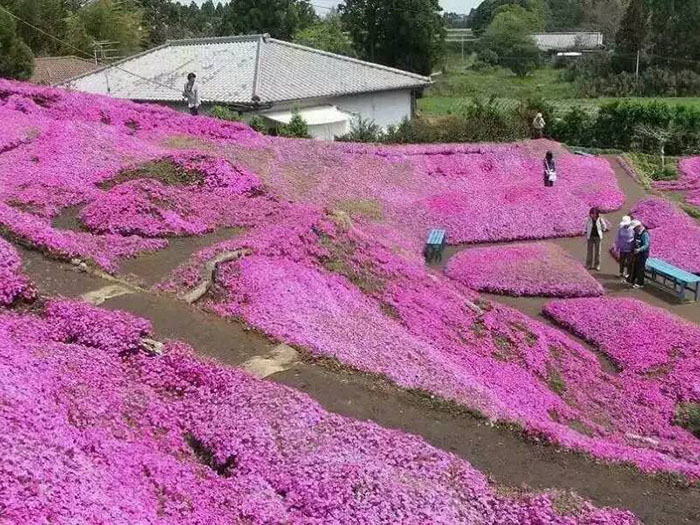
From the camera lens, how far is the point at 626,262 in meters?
22.2

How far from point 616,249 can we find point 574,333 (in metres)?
6.85

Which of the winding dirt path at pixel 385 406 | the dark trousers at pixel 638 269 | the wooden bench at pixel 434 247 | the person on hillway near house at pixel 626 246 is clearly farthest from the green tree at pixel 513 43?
the winding dirt path at pixel 385 406

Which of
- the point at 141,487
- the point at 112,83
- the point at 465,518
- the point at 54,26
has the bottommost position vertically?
the point at 465,518

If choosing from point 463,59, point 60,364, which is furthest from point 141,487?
point 463,59

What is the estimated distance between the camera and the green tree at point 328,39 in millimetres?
82969

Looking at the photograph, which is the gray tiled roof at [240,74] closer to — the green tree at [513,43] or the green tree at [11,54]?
the green tree at [11,54]

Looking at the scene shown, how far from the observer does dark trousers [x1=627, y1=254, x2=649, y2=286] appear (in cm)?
2141

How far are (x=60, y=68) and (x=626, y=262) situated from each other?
49.1 metres

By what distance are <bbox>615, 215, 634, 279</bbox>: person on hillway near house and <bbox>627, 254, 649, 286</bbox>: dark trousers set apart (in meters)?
0.16

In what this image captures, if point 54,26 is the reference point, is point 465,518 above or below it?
below

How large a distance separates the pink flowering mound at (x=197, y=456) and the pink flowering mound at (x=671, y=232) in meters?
17.0

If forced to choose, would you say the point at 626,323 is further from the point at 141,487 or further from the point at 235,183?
the point at 141,487

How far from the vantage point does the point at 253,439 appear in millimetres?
9117

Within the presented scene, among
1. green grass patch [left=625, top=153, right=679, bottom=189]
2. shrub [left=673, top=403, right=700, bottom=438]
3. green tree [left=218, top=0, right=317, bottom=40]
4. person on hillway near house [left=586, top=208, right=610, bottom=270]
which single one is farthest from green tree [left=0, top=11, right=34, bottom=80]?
green tree [left=218, top=0, right=317, bottom=40]
